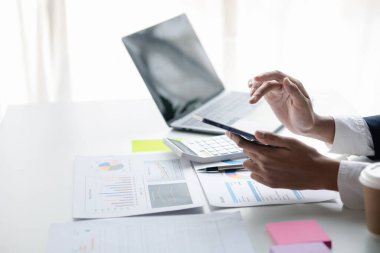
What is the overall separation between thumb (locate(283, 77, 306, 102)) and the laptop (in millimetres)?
175

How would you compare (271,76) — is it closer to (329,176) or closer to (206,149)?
(206,149)

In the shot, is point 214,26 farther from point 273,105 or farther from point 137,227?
point 137,227

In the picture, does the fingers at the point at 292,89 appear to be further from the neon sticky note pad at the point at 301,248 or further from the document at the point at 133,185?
the neon sticky note pad at the point at 301,248

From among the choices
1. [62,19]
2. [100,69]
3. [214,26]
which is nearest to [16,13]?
[62,19]

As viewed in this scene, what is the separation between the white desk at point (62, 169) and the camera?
962 millimetres

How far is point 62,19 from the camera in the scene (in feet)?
7.46

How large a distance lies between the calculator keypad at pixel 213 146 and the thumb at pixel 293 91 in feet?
0.55

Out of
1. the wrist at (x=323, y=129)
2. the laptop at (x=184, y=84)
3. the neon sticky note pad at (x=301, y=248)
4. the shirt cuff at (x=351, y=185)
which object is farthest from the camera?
the laptop at (x=184, y=84)

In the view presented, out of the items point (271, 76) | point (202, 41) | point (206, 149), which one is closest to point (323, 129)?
point (271, 76)

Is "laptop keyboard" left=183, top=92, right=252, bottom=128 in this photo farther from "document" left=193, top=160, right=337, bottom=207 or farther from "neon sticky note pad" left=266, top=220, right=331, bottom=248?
"neon sticky note pad" left=266, top=220, right=331, bottom=248

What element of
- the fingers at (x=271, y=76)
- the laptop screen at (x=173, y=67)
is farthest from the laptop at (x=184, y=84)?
the fingers at (x=271, y=76)

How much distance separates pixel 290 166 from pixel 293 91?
0.84ft

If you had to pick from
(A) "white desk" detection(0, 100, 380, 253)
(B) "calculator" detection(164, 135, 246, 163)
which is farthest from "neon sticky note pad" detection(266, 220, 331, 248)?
(B) "calculator" detection(164, 135, 246, 163)

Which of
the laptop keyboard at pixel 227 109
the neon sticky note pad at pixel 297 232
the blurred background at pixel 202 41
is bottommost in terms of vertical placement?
the neon sticky note pad at pixel 297 232
